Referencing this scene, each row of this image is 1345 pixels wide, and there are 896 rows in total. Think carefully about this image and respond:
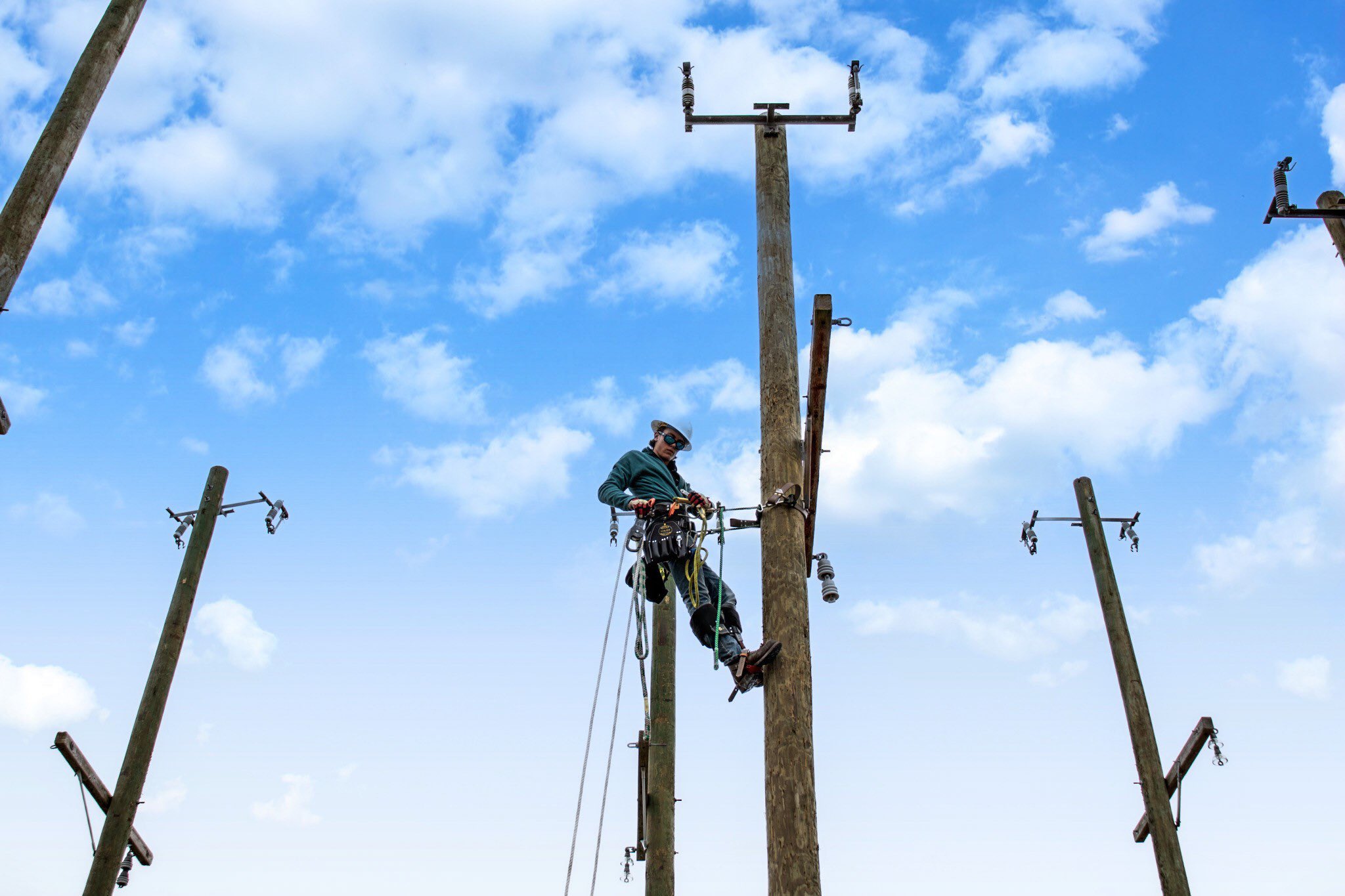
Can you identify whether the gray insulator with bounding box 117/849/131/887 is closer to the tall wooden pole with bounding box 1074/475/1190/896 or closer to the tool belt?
the tool belt

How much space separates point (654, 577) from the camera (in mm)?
5219

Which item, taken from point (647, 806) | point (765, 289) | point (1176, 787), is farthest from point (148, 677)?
point (1176, 787)

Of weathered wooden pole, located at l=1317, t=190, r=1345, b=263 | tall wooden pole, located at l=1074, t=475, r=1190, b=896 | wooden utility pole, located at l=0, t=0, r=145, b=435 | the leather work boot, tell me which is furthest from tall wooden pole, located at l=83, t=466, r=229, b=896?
weathered wooden pole, located at l=1317, t=190, r=1345, b=263

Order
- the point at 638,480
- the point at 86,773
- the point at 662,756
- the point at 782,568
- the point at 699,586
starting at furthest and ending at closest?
the point at 662,756 < the point at 86,773 < the point at 638,480 < the point at 699,586 < the point at 782,568

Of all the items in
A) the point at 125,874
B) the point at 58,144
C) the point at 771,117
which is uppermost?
the point at 771,117

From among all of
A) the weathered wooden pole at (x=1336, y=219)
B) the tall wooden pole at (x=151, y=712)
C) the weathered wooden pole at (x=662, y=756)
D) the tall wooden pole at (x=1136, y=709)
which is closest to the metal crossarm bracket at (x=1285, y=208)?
the weathered wooden pole at (x=1336, y=219)

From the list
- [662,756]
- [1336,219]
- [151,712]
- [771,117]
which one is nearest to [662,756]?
[662,756]

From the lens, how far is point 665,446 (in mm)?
5543

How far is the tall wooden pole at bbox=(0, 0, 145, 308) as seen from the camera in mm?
3596

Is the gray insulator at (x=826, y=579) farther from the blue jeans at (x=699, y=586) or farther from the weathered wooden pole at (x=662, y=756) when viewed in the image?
the weathered wooden pole at (x=662, y=756)

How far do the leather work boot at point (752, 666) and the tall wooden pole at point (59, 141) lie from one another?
3.03 meters

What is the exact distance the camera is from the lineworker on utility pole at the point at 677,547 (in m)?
4.26

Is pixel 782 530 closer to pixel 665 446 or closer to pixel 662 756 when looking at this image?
pixel 665 446

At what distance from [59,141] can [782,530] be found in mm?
3252
